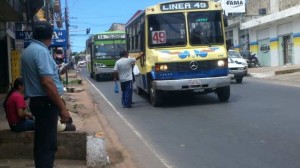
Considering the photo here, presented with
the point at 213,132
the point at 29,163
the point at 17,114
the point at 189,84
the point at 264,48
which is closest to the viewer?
the point at 29,163

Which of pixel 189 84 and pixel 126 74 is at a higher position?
pixel 126 74

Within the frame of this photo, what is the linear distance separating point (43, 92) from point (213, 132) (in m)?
5.29

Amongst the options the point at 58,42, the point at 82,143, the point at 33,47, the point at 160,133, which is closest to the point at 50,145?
the point at 33,47

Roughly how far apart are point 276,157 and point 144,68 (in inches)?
342

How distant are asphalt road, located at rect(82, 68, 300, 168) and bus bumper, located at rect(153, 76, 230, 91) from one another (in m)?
0.60

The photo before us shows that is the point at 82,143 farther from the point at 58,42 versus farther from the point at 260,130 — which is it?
the point at 58,42

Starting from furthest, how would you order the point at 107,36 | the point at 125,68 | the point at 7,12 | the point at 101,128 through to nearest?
1. the point at 107,36
2. the point at 125,68
3. the point at 7,12
4. the point at 101,128

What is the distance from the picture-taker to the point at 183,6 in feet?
47.9

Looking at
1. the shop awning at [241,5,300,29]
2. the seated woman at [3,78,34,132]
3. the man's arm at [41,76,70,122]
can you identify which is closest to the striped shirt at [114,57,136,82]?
the seated woman at [3,78,34,132]

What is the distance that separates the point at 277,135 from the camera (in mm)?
8953

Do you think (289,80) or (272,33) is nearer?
(289,80)

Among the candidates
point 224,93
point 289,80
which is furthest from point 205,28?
point 289,80

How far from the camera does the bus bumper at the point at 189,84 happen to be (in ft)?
46.0

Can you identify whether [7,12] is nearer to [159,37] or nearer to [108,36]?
[159,37]
